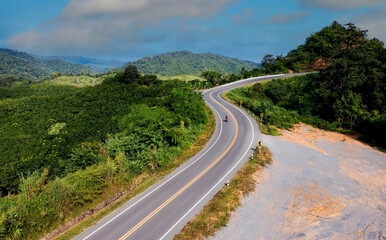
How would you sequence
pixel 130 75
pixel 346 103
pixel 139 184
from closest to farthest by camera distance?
pixel 139 184 → pixel 346 103 → pixel 130 75

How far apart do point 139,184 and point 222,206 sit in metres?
8.58

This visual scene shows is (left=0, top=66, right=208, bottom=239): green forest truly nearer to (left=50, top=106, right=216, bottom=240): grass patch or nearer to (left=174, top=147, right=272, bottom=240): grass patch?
(left=50, top=106, right=216, bottom=240): grass patch

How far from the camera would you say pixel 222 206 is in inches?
622

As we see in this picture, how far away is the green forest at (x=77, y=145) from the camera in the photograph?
14250 millimetres

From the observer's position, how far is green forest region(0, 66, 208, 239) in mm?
14250

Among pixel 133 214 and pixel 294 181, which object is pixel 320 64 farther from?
pixel 133 214

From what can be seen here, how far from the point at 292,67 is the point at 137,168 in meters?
69.4

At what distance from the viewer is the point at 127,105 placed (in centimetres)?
3136

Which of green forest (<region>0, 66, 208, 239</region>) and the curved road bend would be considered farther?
green forest (<region>0, 66, 208, 239</region>)

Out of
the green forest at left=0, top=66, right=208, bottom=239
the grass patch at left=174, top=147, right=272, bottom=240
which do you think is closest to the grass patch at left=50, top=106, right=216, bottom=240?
the green forest at left=0, top=66, right=208, bottom=239

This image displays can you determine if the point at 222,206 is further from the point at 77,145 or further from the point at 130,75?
the point at 130,75

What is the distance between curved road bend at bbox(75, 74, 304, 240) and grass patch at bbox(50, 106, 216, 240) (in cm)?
54

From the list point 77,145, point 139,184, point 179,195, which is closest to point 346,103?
point 179,195

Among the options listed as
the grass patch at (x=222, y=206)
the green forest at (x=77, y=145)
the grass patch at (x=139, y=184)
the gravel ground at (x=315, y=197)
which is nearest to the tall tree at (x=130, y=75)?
the green forest at (x=77, y=145)
